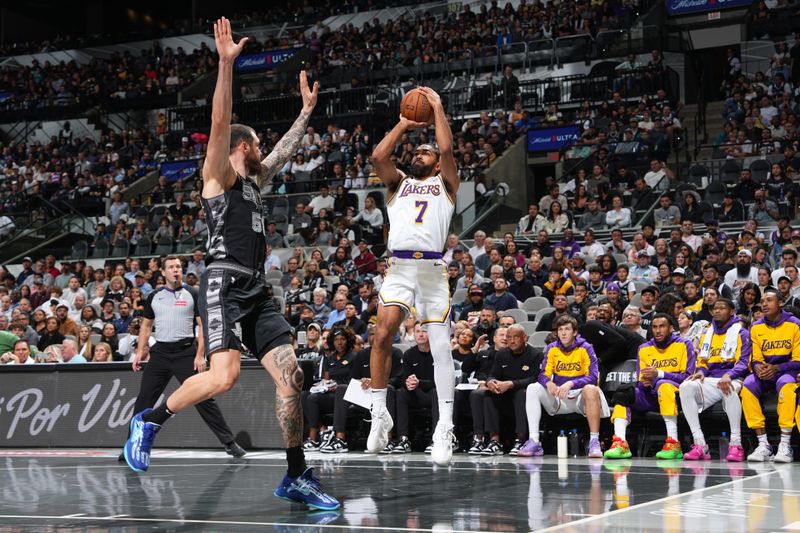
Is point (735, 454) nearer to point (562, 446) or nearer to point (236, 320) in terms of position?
point (562, 446)

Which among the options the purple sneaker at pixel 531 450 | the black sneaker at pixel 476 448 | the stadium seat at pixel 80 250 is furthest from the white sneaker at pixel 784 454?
the stadium seat at pixel 80 250

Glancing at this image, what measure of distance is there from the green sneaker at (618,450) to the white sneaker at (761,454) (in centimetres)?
116

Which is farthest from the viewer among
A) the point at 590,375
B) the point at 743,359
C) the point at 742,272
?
the point at 742,272

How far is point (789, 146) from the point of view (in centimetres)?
1928

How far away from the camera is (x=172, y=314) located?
10.8m

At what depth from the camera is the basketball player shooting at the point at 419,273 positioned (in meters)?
7.61

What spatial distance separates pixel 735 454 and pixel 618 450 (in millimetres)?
1108

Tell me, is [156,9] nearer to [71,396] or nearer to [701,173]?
[701,173]

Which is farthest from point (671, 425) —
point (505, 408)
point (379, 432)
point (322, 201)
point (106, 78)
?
point (106, 78)

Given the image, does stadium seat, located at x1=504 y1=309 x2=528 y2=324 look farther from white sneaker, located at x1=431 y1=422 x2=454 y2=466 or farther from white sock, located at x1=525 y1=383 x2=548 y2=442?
white sneaker, located at x1=431 y1=422 x2=454 y2=466

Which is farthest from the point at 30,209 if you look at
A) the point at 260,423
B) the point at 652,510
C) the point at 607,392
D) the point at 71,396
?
the point at 652,510

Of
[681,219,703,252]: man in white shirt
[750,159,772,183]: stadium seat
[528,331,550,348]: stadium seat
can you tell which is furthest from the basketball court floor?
[750,159,772,183]: stadium seat

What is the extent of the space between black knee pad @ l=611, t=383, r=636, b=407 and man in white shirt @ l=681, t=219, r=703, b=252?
19.5 ft

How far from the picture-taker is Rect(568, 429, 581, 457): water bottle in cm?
1097
